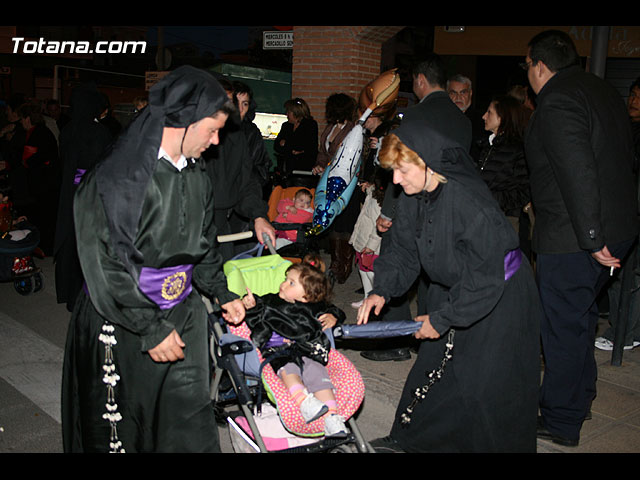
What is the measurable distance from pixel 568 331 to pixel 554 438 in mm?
736

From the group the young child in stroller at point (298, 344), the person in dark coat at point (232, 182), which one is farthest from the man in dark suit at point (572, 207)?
the person in dark coat at point (232, 182)

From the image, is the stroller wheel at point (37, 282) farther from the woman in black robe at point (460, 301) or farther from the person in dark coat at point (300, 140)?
the woman in black robe at point (460, 301)

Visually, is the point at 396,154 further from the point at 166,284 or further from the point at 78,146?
the point at 78,146

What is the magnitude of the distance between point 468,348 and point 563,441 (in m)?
1.35

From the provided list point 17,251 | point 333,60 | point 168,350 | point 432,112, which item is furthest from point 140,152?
point 333,60

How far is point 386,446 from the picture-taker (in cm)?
375

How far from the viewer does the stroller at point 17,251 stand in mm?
7172

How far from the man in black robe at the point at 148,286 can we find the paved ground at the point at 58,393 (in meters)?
1.36

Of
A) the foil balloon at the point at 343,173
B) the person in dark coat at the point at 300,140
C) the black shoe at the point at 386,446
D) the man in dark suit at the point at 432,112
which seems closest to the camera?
the black shoe at the point at 386,446

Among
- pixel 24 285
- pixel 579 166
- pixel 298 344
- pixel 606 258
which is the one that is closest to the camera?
pixel 298 344

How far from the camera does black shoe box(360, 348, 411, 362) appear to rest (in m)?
5.51

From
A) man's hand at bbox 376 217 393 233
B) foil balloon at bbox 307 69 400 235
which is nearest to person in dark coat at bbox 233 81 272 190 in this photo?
foil balloon at bbox 307 69 400 235

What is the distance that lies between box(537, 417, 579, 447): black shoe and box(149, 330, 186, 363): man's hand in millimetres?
2658

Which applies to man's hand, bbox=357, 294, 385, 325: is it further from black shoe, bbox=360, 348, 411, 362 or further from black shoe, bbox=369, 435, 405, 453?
black shoe, bbox=360, 348, 411, 362
